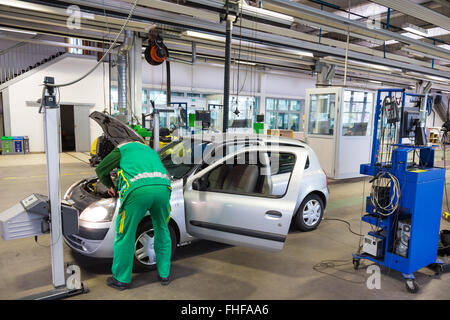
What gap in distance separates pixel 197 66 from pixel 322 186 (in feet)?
44.1

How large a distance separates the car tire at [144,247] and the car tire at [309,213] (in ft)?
6.95

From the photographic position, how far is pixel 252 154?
3.79 m

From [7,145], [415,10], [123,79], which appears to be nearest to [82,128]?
[7,145]

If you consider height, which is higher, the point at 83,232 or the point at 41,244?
the point at 83,232

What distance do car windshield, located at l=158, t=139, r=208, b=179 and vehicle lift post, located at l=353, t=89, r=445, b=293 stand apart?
78.1 inches

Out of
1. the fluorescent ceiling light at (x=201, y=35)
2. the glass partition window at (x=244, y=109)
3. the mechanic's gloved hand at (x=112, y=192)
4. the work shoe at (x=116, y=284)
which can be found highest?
the fluorescent ceiling light at (x=201, y=35)

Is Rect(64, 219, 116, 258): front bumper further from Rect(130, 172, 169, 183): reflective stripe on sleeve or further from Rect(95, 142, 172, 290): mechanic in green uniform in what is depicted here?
Rect(130, 172, 169, 183): reflective stripe on sleeve

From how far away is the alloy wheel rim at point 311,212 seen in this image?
4.73 meters

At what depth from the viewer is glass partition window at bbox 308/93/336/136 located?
9109mm

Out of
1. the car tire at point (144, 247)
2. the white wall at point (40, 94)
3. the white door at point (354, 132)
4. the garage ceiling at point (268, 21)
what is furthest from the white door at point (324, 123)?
the white wall at point (40, 94)

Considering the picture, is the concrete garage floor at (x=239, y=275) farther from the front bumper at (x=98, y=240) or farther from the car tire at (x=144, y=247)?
the front bumper at (x=98, y=240)

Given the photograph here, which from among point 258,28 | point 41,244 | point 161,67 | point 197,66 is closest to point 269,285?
point 41,244

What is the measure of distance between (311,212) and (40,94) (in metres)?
12.7

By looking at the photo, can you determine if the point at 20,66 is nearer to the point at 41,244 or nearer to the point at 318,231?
the point at 41,244
